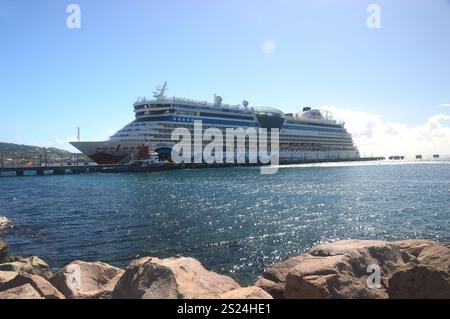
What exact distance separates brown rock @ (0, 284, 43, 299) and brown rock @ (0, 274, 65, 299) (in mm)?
266

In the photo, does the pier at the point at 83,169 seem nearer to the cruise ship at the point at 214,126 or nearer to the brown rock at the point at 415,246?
the cruise ship at the point at 214,126

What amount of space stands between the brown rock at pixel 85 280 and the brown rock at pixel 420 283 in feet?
20.5

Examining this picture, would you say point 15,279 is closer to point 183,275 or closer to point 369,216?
point 183,275

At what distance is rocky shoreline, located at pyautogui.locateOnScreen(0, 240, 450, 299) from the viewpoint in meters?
7.12

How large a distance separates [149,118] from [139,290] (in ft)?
284

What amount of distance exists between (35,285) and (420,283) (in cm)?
809

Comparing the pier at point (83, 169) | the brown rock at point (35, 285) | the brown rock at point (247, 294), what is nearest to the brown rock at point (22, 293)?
the brown rock at point (35, 285)

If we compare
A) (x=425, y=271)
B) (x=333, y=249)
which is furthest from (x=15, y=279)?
(x=425, y=271)

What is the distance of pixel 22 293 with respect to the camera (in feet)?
24.5

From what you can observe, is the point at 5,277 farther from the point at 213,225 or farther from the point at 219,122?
the point at 219,122

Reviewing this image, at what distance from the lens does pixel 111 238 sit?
20172 millimetres

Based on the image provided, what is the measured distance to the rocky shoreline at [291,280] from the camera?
7.12m

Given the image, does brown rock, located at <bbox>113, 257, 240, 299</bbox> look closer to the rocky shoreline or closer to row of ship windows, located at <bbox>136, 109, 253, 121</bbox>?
the rocky shoreline

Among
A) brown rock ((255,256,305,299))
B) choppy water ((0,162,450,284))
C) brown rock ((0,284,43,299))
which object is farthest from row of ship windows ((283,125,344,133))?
brown rock ((0,284,43,299))
